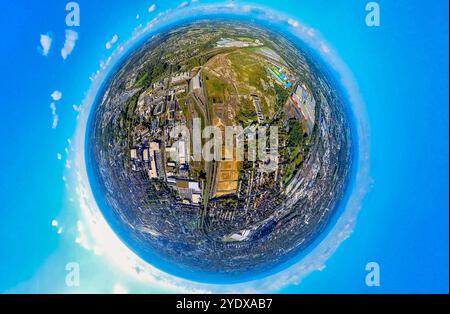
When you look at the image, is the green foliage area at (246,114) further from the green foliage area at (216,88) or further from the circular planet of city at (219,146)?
the green foliage area at (216,88)

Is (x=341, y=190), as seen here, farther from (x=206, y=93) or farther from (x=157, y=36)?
(x=157, y=36)

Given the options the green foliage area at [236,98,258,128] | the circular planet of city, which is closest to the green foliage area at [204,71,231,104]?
the circular planet of city

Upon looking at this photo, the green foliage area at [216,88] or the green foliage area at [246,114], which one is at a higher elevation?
the green foliage area at [216,88]

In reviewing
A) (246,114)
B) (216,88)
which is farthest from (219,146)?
(216,88)

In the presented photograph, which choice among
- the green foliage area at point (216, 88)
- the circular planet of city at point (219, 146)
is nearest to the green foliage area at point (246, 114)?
the circular planet of city at point (219, 146)

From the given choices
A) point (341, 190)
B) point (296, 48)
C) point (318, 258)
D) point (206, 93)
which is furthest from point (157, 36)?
point (318, 258)

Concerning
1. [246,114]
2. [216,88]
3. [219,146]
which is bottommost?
[219,146]

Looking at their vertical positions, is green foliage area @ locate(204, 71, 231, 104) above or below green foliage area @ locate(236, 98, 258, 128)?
above

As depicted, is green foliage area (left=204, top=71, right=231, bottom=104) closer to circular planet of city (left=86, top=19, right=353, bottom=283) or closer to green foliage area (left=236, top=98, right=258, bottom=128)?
circular planet of city (left=86, top=19, right=353, bottom=283)

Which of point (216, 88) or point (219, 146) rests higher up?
point (216, 88)

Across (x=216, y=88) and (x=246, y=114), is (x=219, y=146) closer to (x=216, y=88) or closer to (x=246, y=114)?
(x=246, y=114)
